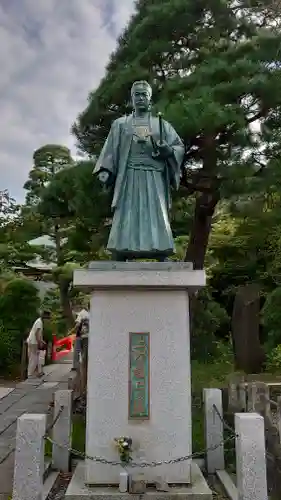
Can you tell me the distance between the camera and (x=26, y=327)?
13.1 meters

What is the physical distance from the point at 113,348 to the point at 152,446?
95cm

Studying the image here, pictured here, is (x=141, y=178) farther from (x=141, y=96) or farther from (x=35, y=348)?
(x=35, y=348)

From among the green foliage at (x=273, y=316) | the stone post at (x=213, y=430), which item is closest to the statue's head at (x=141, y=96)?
the stone post at (x=213, y=430)

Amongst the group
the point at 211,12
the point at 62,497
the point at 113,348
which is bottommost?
the point at 62,497

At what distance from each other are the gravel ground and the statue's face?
401cm

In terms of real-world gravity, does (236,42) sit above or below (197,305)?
above

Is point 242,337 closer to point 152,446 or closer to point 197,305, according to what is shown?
point 197,305


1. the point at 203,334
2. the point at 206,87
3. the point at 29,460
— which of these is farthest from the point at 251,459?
the point at 203,334

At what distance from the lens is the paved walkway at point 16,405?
5.14 meters

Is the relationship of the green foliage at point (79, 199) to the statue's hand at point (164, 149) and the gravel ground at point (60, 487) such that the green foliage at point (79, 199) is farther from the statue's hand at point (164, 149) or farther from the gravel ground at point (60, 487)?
the gravel ground at point (60, 487)

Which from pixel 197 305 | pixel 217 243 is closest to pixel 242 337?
pixel 197 305

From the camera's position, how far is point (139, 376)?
4.24 metres

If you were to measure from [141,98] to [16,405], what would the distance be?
244 inches

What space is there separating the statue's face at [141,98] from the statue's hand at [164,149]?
572mm
